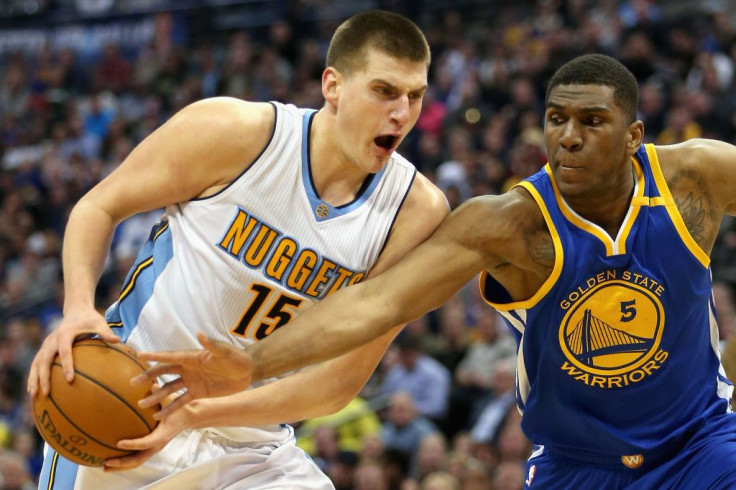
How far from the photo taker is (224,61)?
57.1ft

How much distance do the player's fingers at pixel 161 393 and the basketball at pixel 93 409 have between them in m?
0.05

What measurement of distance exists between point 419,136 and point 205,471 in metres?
9.76

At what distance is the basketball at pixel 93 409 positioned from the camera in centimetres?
334

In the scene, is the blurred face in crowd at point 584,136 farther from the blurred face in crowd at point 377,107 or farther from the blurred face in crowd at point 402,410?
the blurred face in crowd at point 402,410

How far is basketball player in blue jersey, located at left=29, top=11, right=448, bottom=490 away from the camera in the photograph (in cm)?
385

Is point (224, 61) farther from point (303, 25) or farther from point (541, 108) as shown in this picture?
point (541, 108)

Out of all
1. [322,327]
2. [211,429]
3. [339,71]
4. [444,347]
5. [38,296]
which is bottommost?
[38,296]

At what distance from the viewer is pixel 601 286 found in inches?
146

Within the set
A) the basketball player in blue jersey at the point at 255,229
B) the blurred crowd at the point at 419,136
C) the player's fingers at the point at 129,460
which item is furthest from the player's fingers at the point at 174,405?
the blurred crowd at the point at 419,136

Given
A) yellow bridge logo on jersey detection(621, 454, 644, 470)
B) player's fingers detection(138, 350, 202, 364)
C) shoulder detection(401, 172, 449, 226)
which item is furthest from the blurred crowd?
player's fingers detection(138, 350, 202, 364)

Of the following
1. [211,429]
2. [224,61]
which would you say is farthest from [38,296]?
[211,429]

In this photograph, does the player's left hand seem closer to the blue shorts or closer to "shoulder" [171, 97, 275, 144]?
"shoulder" [171, 97, 275, 144]

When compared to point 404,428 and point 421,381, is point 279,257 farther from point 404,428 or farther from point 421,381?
point 421,381

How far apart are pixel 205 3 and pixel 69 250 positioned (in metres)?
14.8
